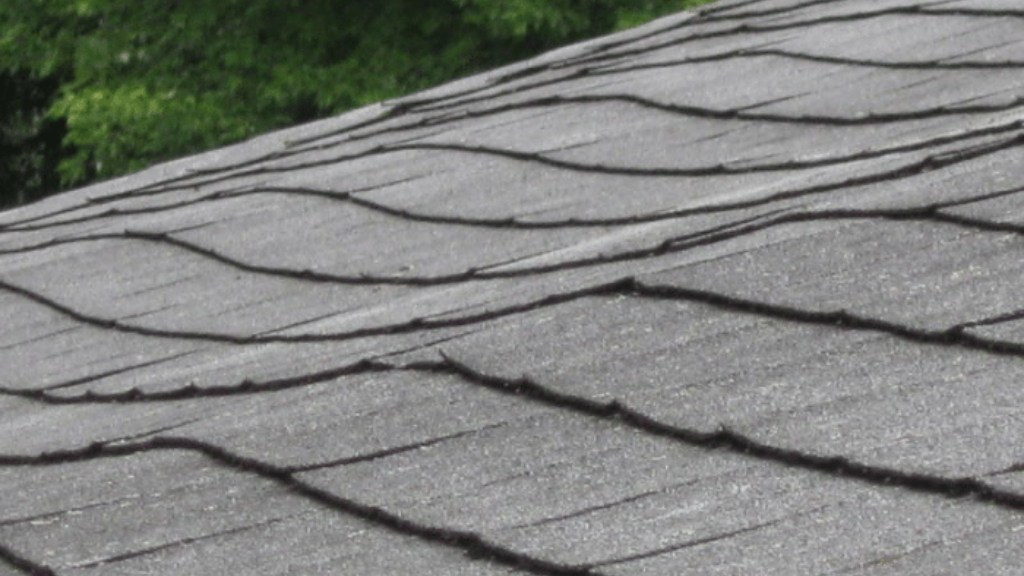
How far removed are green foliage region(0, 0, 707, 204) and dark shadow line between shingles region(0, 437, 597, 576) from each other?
31.2 feet

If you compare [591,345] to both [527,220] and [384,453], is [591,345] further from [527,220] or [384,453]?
[527,220]

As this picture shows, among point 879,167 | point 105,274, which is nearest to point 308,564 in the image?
point 879,167

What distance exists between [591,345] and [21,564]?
548mm

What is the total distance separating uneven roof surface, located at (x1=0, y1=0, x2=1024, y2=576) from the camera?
153 centimetres

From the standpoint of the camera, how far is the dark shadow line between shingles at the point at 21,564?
179 cm

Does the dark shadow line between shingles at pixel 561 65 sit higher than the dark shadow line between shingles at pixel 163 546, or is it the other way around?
the dark shadow line between shingles at pixel 163 546

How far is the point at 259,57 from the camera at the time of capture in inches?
500

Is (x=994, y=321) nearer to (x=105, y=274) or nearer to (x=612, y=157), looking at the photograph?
(x=612, y=157)

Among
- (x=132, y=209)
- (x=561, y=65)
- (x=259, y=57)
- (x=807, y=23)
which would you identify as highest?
(x=807, y=23)

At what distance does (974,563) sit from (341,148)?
2.81 metres

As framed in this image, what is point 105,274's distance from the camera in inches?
134

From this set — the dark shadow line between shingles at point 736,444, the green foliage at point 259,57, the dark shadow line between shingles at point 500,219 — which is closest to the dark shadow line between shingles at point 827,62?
the dark shadow line between shingles at point 500,219

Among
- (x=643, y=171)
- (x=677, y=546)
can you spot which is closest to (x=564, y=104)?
(x=643, y=171)

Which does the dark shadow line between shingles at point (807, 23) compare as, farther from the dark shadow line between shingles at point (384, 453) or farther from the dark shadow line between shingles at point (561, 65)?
the dark shadow line between shingles at point (384, 453)
